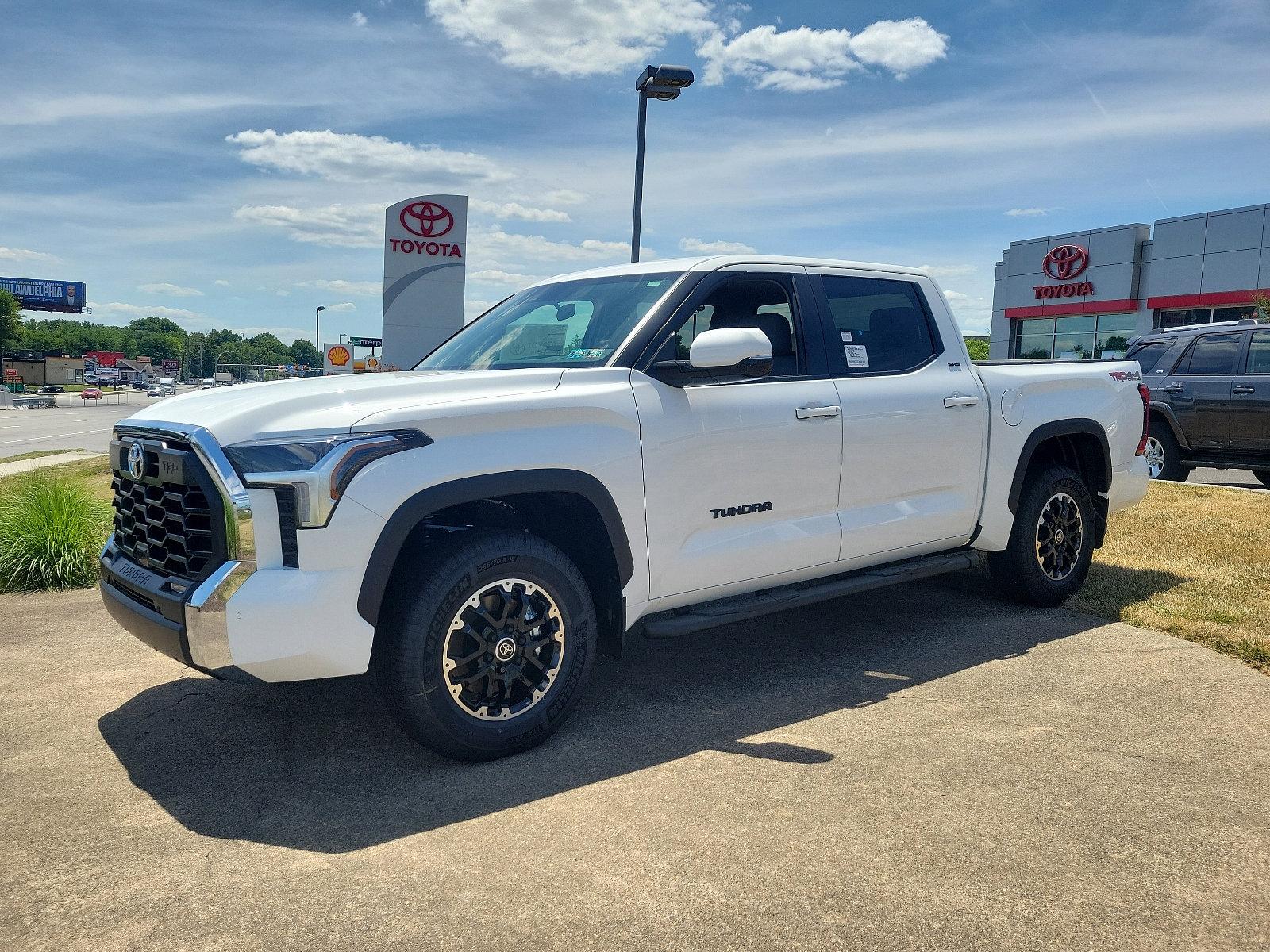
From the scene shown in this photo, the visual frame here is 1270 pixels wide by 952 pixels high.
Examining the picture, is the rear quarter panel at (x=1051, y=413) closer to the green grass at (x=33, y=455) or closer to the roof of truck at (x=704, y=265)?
the roof of truck at (x=704, y=265)

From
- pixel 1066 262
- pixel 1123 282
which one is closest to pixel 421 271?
pixel 1123 282

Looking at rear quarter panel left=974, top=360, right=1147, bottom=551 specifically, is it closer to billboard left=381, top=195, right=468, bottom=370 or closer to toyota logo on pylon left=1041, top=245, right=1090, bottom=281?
billboard left=381, top=195, right=468, bottom=370

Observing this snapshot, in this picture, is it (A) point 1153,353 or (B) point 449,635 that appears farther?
(A) point 1153,353

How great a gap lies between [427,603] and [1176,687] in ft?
11.5

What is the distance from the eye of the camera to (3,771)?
3850mm

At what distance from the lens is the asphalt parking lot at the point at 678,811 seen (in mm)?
2842

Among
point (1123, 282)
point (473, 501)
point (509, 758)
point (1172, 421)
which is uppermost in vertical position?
point (1123, 282)

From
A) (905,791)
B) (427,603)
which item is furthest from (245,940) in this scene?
(905,791)

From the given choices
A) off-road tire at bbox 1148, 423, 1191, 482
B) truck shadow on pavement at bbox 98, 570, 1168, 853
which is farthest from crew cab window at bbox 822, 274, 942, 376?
off-road tire at bbox 1148, 423, 1191, 482

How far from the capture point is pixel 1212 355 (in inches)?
462

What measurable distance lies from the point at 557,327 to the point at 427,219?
13054mm

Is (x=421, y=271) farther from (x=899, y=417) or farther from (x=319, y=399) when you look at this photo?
(x=319, y=399)

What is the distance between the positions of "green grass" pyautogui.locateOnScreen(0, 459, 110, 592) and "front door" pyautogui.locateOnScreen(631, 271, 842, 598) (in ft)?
16.1

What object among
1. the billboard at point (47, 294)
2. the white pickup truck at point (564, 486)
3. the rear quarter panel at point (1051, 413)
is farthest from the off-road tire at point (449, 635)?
the billboard at point (47, 294)
